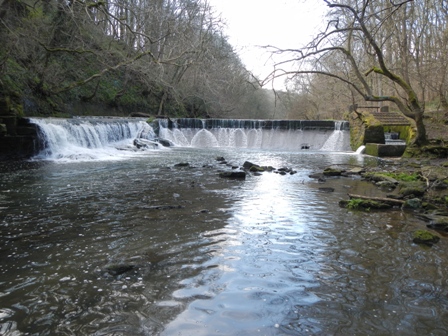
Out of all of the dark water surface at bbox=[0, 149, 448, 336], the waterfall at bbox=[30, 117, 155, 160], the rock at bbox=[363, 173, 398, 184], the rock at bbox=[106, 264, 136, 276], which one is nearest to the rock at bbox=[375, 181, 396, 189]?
the rock at bbox=[363, 173, 398, 184]

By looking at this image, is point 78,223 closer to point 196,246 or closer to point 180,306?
point 196,246

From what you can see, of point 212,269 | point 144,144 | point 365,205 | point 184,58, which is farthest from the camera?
point 184,58

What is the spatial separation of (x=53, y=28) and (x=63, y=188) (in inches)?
506

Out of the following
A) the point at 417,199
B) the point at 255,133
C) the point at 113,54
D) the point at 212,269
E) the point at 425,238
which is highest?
the point at 113,54

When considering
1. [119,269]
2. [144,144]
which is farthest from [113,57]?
[119,269]

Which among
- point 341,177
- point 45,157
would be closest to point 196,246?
point 341,177

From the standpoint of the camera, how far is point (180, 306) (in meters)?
2.83

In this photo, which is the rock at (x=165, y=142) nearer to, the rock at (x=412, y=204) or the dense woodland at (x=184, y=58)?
the dense woodland at (x=184, y=58)

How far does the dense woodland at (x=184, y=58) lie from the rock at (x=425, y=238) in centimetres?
556

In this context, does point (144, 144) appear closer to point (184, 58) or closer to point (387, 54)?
point (184, 58)

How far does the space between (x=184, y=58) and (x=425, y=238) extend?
896 inches

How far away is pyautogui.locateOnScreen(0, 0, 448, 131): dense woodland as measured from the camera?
37.9 feet

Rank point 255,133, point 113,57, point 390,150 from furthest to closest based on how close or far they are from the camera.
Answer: point 255,133 < point 113,57 < point 390,150

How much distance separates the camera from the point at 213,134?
22516 mm
